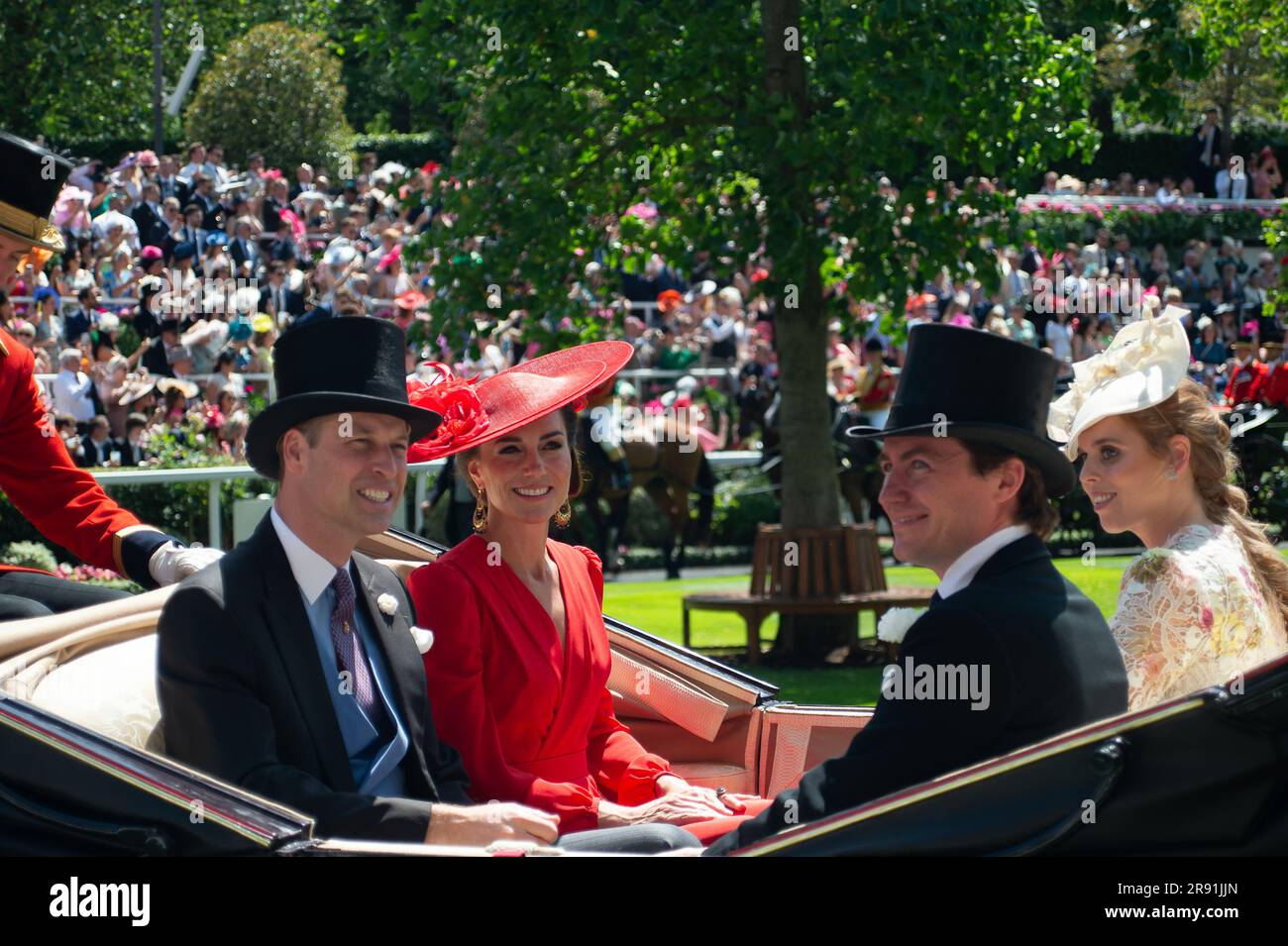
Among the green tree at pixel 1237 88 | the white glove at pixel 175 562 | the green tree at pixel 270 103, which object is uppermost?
the green tree at pixel 1237 88

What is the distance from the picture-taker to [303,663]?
339cm

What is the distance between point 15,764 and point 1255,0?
39.0 ft

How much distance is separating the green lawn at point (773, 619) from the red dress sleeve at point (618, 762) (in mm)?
4405

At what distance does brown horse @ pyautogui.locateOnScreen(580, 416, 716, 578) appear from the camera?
1426cm

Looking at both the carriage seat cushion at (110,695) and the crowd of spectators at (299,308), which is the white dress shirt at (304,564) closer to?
the carriage seat cushion at (110,695)

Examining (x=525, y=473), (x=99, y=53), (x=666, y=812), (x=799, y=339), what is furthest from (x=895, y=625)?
(x=99, y=53)

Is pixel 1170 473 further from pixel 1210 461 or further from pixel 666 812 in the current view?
pixel 666 812

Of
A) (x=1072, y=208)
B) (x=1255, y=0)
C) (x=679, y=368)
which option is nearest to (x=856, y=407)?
(x=679, y=368)

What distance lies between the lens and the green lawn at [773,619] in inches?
363

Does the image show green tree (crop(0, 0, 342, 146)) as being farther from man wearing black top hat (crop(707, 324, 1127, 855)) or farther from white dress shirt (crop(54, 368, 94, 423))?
man wearing black top hat (crop(707, 324, 1127, 855))

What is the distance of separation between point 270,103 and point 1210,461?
19.9 meters

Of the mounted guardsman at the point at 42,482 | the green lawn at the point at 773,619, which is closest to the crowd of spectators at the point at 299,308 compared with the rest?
the green lawn at the point at 773,619
